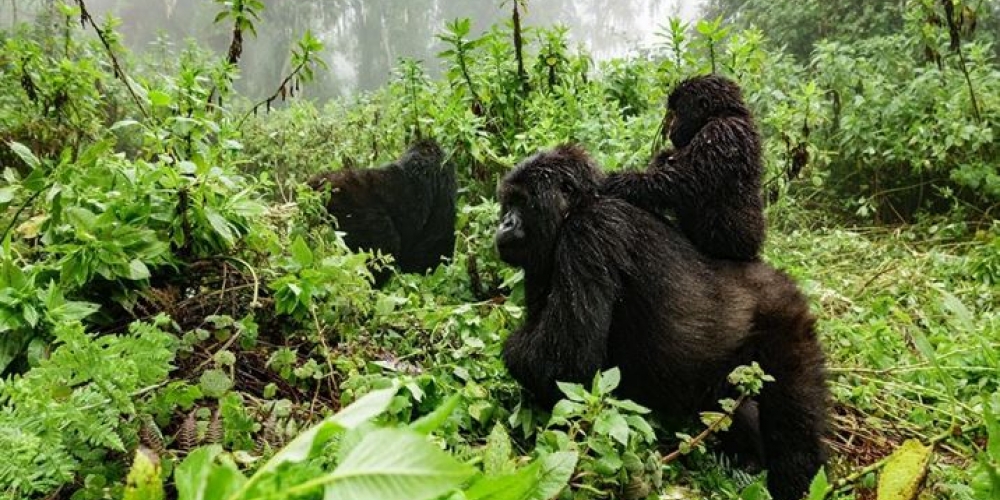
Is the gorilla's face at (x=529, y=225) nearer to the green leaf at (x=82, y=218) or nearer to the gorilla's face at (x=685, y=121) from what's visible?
the gorilla's face at (x=685, y=121)

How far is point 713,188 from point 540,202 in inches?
23.5

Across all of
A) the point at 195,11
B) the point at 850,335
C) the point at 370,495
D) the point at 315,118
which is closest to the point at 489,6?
the point at 195,11

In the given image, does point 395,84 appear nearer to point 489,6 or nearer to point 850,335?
point 850,335

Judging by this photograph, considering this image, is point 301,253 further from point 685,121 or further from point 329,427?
point 329,427

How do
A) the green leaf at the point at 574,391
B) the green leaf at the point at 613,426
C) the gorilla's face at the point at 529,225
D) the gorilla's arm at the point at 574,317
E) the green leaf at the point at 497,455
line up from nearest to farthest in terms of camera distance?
1. the green leaf at the point at 497,455
2. the green leaf at the point at 613,426
3. the green leaf at the point at 574,391
4. the gorilla's arm at the point at 574,317
5. the gorilla's face at the point at 529,225

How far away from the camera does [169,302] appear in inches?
80.8

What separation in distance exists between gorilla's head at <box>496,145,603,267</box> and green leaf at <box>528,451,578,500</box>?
3.49ft

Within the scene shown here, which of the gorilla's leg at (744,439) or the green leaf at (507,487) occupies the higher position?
the green leaf at (507,487)

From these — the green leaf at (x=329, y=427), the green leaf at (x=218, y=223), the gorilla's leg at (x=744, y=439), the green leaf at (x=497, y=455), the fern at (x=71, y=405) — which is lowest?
the gorilla's leg at (x=744, y=439)

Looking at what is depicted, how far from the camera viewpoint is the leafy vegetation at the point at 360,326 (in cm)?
123

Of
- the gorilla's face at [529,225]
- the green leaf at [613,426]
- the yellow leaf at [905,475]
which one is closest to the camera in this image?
the yellow leaf at [905,475]

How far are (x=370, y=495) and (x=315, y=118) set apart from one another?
724cm

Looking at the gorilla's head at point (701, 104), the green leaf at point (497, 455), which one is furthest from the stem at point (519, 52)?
the green leaf at point (497, 455)

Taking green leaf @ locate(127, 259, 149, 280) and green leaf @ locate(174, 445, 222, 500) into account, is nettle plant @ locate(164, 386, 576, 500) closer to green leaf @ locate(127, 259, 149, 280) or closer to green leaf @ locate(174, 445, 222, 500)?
green leaf @ locate(174, 445, 222, 500)
